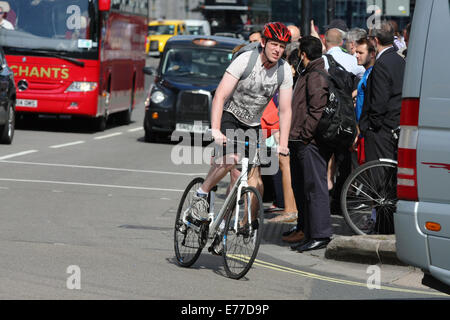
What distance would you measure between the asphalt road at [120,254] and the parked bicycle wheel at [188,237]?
119 millimetres

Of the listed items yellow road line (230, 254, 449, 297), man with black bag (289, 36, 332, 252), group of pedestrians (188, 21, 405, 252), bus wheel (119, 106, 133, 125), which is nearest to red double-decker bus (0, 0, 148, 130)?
bus wheel (119, 106, 133, 125)

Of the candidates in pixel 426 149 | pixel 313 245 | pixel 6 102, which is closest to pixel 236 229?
pixel 313 245

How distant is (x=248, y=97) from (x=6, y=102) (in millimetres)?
10371

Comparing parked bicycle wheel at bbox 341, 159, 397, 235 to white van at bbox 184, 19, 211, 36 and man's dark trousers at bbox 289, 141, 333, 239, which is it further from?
white van at bbox 184, 19, 211, 36

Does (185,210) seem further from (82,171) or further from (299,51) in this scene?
(82,171)

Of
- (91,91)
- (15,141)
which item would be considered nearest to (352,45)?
(15,141)

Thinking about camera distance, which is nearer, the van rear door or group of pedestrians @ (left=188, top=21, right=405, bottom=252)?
the van rear door

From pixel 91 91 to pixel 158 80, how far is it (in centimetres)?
148

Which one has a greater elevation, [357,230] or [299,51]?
[299,51]

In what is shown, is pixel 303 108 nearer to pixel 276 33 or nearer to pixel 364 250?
→ pixel 276 33

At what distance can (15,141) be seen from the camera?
19.4 metres

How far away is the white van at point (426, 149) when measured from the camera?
5.88 metres

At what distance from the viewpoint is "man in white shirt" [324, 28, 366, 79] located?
1244cm
